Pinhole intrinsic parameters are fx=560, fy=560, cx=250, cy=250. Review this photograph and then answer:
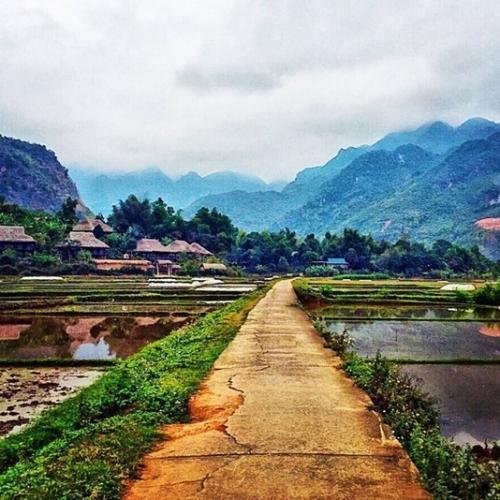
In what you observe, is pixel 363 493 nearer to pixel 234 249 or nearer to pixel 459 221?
pixel 234 249

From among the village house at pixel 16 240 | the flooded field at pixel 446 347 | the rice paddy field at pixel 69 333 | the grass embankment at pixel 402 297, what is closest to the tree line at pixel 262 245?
the village house at pixel 16 240

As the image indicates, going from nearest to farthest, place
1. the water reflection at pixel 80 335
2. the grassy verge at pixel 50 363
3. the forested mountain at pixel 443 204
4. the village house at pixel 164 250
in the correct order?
the grassy verge at pixel 50 363, the water reflection at pixel 80 335, the village house at pixel 164 250, the forested mountain at pixel 443 204

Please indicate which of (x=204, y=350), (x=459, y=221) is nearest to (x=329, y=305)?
(x=204, y=350)

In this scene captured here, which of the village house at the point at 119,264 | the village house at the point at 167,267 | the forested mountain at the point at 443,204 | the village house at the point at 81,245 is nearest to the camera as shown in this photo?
the village house at the point at 119,264

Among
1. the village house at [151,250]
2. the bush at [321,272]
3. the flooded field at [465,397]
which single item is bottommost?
the flooded field at [465,397]

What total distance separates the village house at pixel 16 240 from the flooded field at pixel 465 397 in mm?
54487

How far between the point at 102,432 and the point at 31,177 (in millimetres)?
136880

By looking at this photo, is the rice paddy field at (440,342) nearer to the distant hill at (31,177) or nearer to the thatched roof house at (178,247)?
the thatched roof house at (178,247)

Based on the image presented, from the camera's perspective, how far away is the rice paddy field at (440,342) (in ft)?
31.9

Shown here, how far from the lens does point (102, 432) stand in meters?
6.53

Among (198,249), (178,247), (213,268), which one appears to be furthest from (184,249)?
(213,268)

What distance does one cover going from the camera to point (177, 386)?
9016 millimetres

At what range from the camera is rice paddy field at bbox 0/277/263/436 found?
37.9 ft

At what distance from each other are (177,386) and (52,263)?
5371cm
